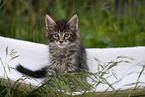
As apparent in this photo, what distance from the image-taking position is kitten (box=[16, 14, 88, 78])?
1.29 metres

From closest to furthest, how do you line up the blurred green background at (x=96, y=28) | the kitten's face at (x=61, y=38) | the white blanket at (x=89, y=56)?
the kitten's face at (x=61, y=38) < the white blanket at (x=89, y=56) < the blurred green background at (x=96, y=28)

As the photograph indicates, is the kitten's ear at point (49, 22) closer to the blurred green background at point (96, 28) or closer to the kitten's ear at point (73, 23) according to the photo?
the kitten's ear at point (73, 23)

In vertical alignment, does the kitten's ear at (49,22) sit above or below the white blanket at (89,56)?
above

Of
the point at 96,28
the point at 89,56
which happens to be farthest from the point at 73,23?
the point at 96,28

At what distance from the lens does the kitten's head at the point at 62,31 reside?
127cm

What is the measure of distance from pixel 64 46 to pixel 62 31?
9 centimetres

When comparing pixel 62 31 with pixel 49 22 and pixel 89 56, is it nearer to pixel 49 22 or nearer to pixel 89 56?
pixel 49 22

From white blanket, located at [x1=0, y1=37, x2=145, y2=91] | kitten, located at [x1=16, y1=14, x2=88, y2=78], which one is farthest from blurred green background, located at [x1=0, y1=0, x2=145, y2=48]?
kitten, located at [x1=16, y1=14, x2=88, y2=78]

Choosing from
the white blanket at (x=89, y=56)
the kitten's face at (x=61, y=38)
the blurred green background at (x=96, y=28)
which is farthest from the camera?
the blurred green background at (x=96, y=28)

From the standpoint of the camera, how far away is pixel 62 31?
129cm

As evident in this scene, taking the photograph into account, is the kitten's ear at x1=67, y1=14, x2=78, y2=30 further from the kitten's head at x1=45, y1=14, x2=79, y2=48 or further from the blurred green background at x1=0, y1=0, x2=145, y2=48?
the blurred green background at x1=0, y1=0, x2=145, y2=48

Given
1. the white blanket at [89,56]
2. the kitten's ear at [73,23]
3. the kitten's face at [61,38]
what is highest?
Result: the kitten's ear at [73,23]

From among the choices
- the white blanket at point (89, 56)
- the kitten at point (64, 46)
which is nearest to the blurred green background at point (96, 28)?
the white blanket at point (89, 56)

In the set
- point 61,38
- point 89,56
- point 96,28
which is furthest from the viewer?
point 96,28
